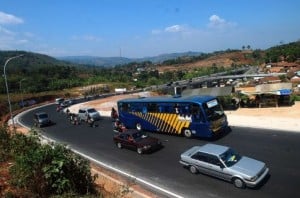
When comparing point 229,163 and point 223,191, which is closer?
point 223,191

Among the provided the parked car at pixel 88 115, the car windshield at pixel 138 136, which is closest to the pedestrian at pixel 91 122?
the parked car at pixel 88 115

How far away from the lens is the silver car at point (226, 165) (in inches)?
573

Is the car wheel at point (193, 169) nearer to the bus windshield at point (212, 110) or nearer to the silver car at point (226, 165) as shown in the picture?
the silver car at point (226, 165)

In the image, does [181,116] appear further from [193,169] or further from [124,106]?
[193,169]

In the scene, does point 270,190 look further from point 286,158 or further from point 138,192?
point 138,192

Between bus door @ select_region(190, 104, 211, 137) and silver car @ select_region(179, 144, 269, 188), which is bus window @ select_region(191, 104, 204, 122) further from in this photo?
silver car @ select_region(179, 144, 269, 188)

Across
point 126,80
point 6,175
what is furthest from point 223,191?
point 126,80

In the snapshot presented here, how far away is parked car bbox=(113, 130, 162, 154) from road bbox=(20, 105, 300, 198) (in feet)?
1.33

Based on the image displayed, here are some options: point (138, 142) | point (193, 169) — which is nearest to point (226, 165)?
point (193, 169)

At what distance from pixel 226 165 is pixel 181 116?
30.9 feet

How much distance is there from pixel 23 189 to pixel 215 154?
8.91 meters

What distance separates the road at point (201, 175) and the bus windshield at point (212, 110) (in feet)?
5.47

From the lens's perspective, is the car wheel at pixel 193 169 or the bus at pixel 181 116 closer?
the car wheel at pixel 193 169

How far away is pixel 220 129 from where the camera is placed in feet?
77.9
